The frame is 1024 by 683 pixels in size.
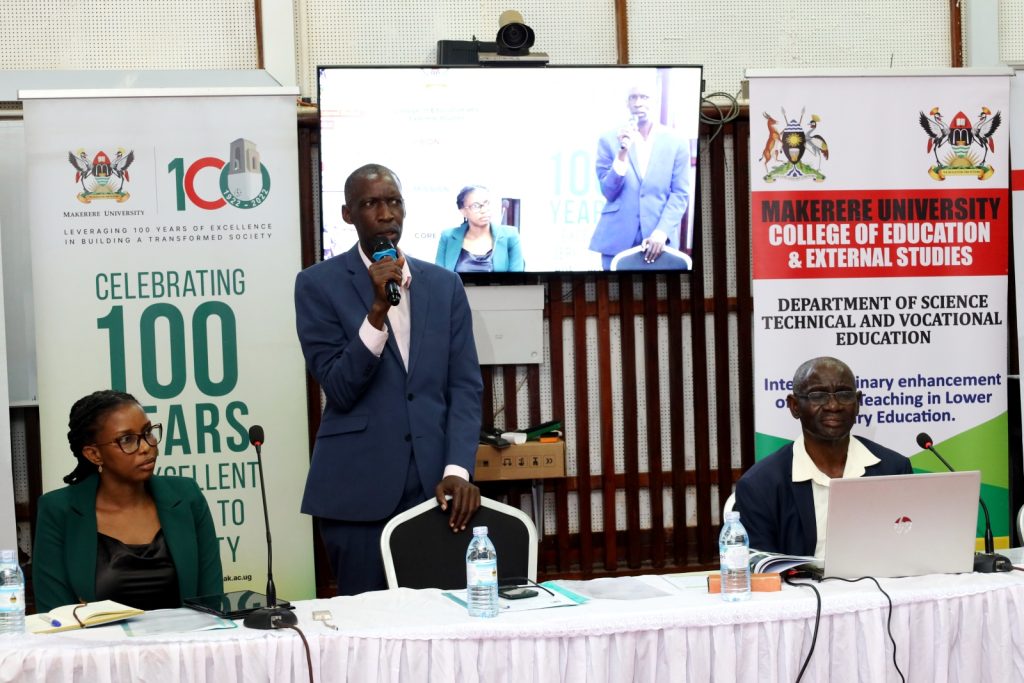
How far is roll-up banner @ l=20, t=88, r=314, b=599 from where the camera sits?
15.7 ft

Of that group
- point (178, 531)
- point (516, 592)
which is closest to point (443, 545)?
point (516, 592)

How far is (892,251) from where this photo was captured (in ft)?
16.7

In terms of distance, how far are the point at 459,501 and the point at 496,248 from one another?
2.20 m

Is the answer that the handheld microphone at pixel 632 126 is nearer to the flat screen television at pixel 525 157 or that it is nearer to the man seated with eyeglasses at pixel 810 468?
the flat screen television at pixel 525 157

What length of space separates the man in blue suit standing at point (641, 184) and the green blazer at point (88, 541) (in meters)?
2.59

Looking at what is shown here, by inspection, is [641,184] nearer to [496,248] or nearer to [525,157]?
[525,157]

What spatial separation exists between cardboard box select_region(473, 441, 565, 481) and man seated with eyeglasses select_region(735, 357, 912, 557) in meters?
2.06

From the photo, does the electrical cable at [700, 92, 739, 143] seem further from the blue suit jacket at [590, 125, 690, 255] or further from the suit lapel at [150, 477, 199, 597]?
the suit lapel at [150, 477, 199, 597]

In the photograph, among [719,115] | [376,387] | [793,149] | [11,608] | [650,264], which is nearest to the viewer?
[11,608]

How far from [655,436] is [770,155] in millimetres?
1505

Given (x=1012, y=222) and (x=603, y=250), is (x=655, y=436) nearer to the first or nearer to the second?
(x=603, y=250)

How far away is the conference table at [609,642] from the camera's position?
2.39m

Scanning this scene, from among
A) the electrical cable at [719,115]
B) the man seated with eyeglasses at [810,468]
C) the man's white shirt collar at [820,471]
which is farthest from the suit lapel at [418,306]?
the electrical cable at [719,115]

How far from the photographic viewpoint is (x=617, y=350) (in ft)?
19.1
